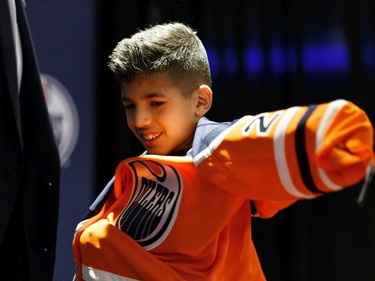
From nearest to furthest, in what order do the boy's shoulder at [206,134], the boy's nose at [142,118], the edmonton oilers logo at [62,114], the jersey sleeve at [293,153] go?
the jersey sleeve at [293,153]
the boy's shoulder at [206,134]
the boy's nose at [142,118]
the edmonton oilers logo at [62,114]

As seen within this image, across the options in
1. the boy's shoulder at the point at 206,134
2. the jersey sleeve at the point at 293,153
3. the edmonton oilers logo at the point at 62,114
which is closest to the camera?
the jersey sleeve at the point at 293,153

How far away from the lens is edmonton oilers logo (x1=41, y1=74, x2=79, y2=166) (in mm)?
2408

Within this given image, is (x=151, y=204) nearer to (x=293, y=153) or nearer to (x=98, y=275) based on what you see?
(x=98, y=275)

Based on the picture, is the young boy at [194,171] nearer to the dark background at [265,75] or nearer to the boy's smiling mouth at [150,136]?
the boy's smiling mouth at [150,136]

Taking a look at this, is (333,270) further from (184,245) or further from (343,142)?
(343,142)

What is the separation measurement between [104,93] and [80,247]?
101 centimetres

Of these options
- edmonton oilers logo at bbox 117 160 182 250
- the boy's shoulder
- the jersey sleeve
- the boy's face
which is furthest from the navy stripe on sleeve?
the boy's face

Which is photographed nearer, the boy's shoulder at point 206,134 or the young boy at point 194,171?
the young boy at point 194,171

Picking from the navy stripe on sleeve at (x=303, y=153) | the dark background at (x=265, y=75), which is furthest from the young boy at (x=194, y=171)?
the dark background at (x=265, y=75)

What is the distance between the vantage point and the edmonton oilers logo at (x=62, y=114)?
7.90 feet

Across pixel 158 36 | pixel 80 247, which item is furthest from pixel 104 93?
pixel 80 247

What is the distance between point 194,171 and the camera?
1.45 meters

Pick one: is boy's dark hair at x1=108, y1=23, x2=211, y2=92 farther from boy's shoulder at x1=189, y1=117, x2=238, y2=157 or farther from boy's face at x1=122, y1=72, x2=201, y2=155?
boy's shoulder at x1=189, y1=117, x2=238, y2=157

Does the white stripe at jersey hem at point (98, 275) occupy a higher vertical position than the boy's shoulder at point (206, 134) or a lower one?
lower
